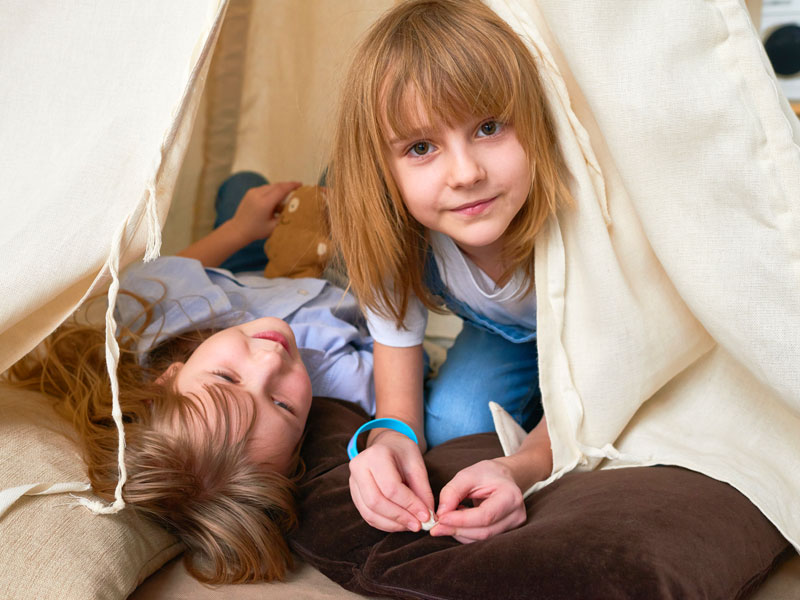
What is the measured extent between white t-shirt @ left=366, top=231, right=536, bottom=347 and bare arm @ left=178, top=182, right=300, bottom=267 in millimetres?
542

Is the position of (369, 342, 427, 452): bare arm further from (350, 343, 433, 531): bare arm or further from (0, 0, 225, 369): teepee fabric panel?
(0, 0, 225, 369): teepee fabric panel

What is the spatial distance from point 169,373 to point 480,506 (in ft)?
1.78

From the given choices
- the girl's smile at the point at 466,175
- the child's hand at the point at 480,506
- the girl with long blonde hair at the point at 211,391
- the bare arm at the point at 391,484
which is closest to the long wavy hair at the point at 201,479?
the girl with long blonde hair at the point at 211,391

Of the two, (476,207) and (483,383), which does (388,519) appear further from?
(483,383)

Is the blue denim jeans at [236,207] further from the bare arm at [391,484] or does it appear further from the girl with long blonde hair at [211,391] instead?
the bare arm at [391,484]

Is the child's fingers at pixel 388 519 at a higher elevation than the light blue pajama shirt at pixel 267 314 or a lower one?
lower

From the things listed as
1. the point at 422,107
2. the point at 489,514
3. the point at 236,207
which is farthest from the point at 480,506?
the point at 236,207

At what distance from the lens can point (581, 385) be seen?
0.94m

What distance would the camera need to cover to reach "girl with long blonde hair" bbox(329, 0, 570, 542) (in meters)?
0.85

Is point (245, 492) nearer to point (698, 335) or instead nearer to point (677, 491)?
point (677, 491)

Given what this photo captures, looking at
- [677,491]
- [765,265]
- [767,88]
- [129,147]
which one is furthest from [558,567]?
[129,147]

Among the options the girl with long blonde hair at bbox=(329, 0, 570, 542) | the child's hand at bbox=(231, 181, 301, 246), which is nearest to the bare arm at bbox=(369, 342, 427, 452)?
the girl with long blonde hair at bbox=(329, 0, 570, 542)

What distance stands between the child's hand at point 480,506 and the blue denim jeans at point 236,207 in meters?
0.99

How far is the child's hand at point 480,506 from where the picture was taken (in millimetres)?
785
